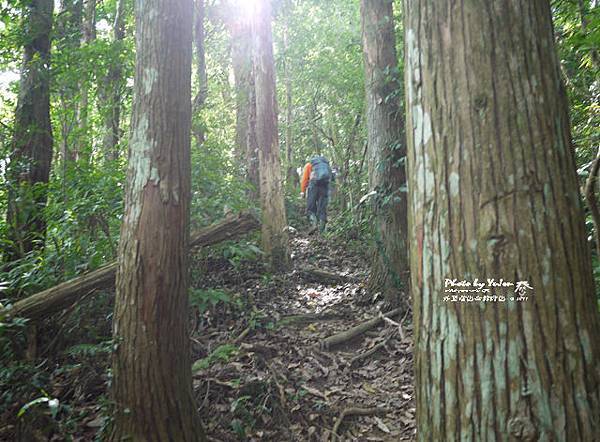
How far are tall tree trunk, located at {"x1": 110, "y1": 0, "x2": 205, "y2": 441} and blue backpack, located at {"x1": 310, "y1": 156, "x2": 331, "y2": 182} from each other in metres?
7.62

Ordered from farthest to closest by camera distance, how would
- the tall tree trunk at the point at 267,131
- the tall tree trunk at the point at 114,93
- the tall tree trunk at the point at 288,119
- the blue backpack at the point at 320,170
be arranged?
1. the tall tree trunk at the point at 288,119
2. the blue backpack at the point at 320,170
3. the tall tree trunk at the point at 267,131
4. the tall tree trunk at the point at 114,93

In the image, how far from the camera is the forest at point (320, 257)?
5.36 feet

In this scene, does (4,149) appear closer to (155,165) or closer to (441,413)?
(155,165)

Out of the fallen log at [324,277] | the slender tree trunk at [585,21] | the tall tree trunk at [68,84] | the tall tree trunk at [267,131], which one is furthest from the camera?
the tall tree trunk at [267,131]

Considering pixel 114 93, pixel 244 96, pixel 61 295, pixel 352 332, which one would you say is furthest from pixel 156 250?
pixel 244 96

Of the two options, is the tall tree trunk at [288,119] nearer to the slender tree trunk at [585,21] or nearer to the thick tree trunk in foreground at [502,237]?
the slender tree trunk at [585,21]

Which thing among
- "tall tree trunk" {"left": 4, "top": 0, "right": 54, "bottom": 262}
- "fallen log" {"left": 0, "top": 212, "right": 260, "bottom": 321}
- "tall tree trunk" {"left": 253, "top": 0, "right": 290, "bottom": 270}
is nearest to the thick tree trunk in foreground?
"fallen log" {"left": 0, "top": 212, "right": 260, "bottom": 321}

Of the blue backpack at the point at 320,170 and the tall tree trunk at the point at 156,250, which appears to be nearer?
the tall tree trunk at the point at 156,250

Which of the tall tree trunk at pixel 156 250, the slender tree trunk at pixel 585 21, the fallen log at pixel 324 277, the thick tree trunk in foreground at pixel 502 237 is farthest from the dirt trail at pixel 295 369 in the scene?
the slender tree trunk at pixel 585 21

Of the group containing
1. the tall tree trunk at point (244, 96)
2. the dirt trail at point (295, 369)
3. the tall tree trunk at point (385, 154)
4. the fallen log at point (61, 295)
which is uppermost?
the tall tree trunk at point (244, 96)

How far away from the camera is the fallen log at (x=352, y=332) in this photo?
5.12m

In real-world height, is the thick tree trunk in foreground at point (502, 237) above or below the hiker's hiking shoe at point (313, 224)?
below

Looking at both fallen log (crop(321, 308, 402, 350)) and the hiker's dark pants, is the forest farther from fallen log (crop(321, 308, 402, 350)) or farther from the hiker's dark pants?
the hiker's dark pants

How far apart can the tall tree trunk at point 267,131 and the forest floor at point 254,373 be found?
1.72 metres
